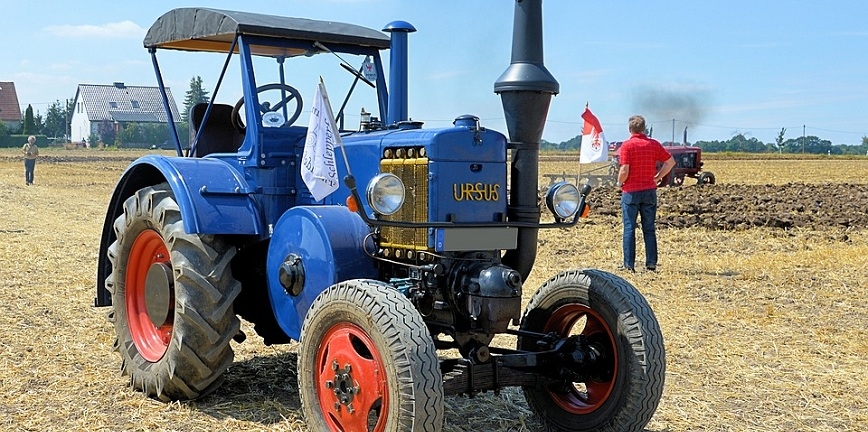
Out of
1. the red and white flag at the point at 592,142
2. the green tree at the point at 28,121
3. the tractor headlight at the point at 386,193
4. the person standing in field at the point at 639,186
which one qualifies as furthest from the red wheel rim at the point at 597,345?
the green tree at the point at 28,121

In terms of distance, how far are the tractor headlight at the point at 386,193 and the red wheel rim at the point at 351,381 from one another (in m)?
0.56

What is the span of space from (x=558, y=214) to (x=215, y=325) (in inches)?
74.7

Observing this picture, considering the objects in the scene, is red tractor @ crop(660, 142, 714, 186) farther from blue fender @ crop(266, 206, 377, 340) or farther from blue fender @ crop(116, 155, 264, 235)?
blue fender @ crop(266, 206, 377, 340)

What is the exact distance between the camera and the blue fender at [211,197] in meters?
4.88

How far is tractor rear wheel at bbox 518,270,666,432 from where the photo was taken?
424 centimetres

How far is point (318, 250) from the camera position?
4.46 m

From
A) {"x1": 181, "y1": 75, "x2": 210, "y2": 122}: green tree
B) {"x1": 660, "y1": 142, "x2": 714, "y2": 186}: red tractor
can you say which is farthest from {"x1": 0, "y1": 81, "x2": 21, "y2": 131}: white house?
{"x1": 181, "y1": 75, "x2": 210, "y2": 122}: green tree

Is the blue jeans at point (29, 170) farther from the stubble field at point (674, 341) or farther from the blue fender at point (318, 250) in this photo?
the blue fender at point (318, 250)

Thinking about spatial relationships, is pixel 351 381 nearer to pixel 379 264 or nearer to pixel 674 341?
pixel 379 264

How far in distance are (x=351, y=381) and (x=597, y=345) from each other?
1.30 metres

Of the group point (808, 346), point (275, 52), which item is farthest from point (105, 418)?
point (808, 346)

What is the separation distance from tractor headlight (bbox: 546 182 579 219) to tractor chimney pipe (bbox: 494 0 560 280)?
0.11 meters

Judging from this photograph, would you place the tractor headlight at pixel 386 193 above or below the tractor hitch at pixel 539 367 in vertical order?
above

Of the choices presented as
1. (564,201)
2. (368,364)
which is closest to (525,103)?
(564,201)
